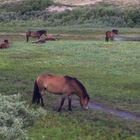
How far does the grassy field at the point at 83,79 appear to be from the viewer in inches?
642

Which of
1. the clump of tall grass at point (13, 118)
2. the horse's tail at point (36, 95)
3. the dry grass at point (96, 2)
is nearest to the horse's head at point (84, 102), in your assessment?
the horse's tail at point (36, 95)

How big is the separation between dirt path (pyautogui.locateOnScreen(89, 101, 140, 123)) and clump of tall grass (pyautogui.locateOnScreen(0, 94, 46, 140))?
203 inches

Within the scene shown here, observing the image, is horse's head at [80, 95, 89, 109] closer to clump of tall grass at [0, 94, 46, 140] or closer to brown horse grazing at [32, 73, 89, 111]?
brown horse grazing at [32, 73, 89, 111]

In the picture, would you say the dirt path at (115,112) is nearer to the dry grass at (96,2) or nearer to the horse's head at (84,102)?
the horse's head at (84,102)

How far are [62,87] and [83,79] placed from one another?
23.3ft

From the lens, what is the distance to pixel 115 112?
1905cm

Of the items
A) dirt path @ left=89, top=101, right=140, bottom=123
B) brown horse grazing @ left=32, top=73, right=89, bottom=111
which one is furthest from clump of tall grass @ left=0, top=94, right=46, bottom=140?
dirt path @ left=89, top=101, right=140, bottom=123

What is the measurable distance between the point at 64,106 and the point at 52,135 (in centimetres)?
374

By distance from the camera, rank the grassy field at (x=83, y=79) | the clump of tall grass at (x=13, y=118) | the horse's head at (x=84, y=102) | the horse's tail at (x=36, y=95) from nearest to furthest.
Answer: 1. the clump of tall grass at (x=13, y=118)
2. the grassy field at (x=83, y=79)
3. the horse's head at (x=84, y=102)
4. the horse's tail at (x=36, y=95)

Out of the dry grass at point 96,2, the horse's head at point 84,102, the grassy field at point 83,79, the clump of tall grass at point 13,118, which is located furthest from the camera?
the dry grass at point 96,2

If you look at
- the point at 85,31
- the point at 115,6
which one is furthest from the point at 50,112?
the point at 115,6

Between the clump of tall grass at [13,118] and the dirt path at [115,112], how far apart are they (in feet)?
16.9

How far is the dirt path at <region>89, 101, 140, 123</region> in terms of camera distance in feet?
59.9

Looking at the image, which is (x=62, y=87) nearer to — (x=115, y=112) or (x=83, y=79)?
(x=115, y=112)
